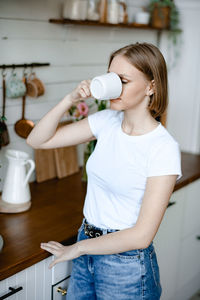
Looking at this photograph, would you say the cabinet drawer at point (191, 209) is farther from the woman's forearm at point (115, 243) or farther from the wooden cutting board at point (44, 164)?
the woman's forearm at point (115, 243)

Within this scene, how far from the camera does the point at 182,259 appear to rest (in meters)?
2.55

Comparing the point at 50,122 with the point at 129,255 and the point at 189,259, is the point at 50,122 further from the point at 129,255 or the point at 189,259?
the point at 189,259

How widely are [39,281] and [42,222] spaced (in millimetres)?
278

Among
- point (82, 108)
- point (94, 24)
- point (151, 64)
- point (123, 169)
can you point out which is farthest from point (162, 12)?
point (123, 169)

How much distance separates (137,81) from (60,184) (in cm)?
103

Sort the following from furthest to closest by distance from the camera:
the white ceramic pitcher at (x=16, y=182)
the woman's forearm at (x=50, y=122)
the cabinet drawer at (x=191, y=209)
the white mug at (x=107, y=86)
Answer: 1. the cabinet drawer at (x=191, y=209)
2. the white ceramic pitcher at (x=16, y=182)
3. the woman's forearm at (x=50, y=122)
4. the white mug at (x=107, y=86)

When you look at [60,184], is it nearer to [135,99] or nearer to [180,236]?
[180,236]

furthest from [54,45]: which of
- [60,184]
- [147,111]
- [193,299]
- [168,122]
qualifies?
[193,299]

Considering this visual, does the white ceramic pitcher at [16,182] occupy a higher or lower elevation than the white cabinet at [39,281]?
higher

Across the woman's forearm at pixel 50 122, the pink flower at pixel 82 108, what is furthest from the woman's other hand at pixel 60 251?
the pink flower at pixel 82 108

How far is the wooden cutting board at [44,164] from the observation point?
2174 mm

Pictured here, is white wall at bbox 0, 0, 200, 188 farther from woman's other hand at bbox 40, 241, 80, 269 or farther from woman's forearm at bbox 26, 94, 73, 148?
woman's other hand at bbox 40, 241, 80, 269

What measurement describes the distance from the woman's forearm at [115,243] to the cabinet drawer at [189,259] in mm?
1288

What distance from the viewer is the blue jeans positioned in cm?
139
